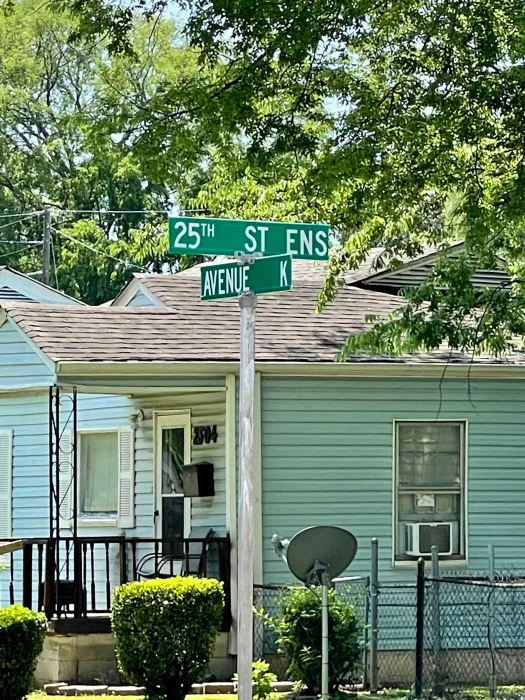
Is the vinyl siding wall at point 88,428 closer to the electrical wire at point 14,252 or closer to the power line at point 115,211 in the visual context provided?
the power line at point 115,211

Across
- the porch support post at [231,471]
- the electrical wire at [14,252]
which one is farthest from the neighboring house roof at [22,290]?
the electrical wire at [14,252]

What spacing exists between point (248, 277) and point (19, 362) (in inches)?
370

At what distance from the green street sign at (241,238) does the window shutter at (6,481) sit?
35.3 ft

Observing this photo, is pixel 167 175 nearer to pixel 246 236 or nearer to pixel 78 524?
pixel 246 236

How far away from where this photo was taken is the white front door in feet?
51.4

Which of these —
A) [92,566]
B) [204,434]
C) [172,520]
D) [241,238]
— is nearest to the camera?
[241,238]

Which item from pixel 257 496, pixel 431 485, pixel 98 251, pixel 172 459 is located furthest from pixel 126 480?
pixel 98 251

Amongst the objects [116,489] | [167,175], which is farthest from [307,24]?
[116,489]

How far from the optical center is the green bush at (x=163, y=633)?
40.9 ft

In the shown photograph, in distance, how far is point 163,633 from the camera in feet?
40.8

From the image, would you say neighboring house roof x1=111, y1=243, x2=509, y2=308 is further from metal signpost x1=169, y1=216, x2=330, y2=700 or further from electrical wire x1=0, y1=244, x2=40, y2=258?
electrical wire x1=0, y1=244, x2=40, y2=258

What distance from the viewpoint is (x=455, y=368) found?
15.1 metres

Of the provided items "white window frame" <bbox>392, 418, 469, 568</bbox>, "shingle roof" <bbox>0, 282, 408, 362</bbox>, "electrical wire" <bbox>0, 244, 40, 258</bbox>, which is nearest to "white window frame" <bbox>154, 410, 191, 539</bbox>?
"shingle roof" <bbox>0, 282, 408, 362</bbox>

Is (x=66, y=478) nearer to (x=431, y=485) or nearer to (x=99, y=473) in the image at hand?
(x=99, y=473)
